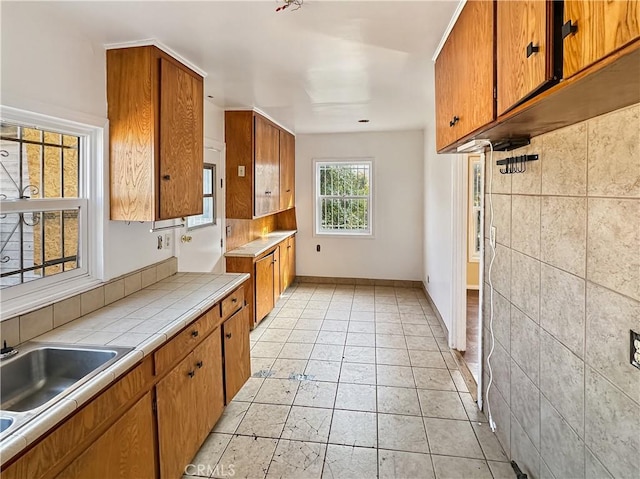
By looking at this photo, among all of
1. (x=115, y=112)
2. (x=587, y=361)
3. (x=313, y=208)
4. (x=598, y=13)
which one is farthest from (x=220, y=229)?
(x=598, y=13)

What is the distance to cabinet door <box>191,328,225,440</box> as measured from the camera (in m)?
2.05

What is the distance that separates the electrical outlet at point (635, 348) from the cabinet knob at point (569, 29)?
83 centimetres

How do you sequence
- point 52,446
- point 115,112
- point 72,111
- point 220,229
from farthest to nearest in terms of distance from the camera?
1. point 220,229
2. point 115,112
3. point 72,111
4. point 52,446

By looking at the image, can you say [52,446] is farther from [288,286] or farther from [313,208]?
[313,208]

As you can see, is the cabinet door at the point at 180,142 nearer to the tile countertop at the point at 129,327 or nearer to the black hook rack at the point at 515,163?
the tile countertop at the point at 129,327

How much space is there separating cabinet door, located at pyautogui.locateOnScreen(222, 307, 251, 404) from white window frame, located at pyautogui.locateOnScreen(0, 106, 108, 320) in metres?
0.82

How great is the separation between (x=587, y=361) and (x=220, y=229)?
3308 mm

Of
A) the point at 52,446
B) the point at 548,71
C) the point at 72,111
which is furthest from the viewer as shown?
the point at 72,111

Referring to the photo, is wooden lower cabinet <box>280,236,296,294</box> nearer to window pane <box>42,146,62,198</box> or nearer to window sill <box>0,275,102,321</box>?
window sill <box>0,275,102,321</box>

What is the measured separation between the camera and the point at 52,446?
1115mm

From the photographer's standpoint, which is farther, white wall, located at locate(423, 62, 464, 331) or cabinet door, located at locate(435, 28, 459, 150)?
white wall, located at locate(423, 62, 464, 331)

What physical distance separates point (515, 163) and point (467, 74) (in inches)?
20.4

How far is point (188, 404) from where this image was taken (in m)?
1.93

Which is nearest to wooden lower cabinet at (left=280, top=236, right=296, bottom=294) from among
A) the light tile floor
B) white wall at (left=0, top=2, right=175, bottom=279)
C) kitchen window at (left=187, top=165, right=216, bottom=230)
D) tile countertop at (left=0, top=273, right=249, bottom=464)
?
the light tile floor
